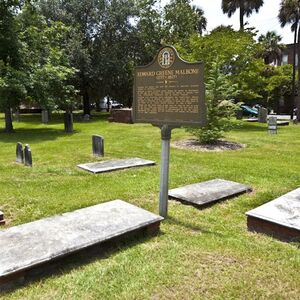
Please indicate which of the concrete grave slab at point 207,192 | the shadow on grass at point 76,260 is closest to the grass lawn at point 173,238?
the shadow on grass at point 76,260

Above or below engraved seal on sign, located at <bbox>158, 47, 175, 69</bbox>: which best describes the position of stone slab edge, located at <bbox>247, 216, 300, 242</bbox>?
below

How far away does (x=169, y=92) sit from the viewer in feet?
13.6

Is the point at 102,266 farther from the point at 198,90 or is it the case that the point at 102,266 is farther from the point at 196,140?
the point at 196,140

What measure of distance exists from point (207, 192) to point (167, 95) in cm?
211

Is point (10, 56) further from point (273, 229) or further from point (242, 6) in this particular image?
point (242, 6)

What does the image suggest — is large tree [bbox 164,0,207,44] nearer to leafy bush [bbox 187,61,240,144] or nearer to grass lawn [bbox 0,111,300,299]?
leafy bush [bbox 187,61,240,144]

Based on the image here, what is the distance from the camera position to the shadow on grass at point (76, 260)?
2922 millimetres

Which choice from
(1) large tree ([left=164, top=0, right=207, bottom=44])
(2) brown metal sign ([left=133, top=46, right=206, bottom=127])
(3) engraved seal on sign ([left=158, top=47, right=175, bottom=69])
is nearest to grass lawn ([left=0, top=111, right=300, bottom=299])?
(2) brown metal sign ([left=133, top=46, right=206, bottom=127])

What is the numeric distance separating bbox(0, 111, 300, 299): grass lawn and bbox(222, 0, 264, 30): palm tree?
2388 centimetres

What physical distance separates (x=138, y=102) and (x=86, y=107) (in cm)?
2448

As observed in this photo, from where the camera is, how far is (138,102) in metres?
4.53

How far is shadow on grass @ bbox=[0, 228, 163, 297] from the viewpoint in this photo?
292 centimetres

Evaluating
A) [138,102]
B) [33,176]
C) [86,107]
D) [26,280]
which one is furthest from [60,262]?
[86,107]

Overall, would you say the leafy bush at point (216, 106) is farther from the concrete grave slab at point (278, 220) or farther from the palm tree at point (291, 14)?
the palm tree at point (291, 14)
